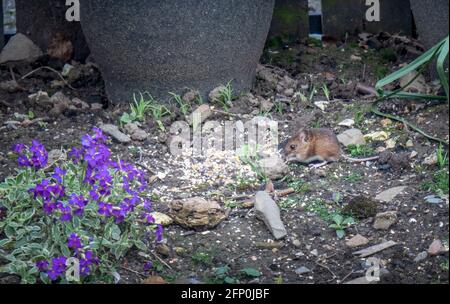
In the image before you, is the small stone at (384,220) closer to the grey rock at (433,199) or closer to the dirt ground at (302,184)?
the dirt ground at (302,184)

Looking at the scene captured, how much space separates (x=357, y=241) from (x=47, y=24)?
350cm

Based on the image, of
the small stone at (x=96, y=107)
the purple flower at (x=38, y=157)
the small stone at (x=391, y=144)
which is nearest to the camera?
the purple flower at (x=38, y=157)

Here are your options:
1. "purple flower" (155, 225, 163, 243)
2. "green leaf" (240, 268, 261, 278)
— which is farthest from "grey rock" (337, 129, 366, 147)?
"purple flower" (155, 225, 163, 243)

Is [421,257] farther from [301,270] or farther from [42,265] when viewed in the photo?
[42,265]

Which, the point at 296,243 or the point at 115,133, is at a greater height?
the point at 115,133

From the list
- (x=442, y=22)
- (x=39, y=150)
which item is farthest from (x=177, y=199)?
(x=442, y=22)

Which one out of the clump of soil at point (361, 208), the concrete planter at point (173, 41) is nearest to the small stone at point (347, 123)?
the concrete planter at point (173, 41)

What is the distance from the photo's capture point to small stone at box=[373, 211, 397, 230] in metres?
4.08

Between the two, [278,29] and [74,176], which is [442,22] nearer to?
[278,29]

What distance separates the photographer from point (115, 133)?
17.1 feet

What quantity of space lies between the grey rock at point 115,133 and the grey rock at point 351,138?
1286 mm

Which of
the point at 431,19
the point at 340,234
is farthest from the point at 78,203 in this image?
the point at 431,19

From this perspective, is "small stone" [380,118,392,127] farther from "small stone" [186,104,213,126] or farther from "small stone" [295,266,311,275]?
"small stone" [295,266,311,275]

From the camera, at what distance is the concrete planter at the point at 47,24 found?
6.48 m
